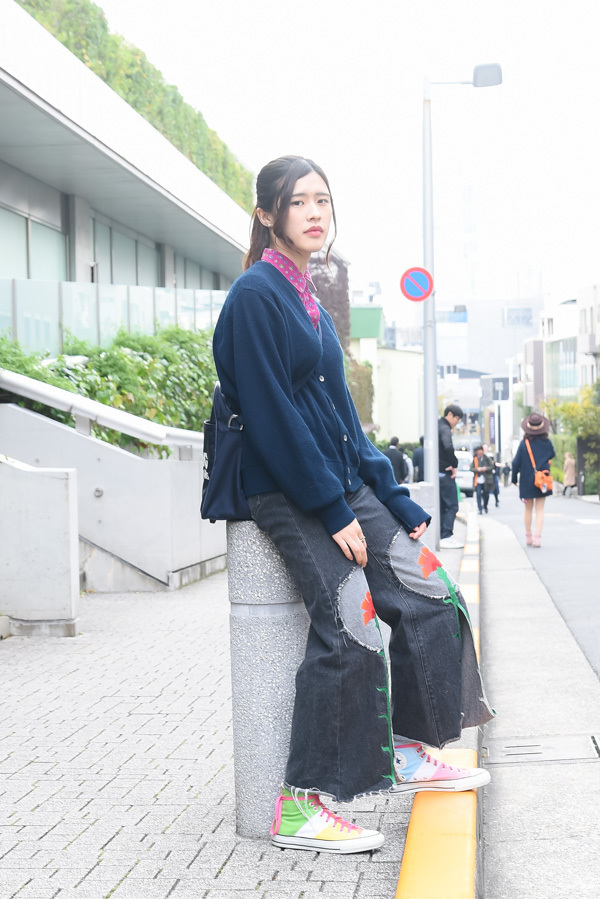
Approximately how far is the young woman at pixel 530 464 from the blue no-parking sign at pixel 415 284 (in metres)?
2.45

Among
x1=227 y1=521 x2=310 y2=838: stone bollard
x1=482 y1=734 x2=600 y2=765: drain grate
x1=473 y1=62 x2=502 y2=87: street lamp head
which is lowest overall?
x1=482 y1=734 x2=600 y2=765: drain grate

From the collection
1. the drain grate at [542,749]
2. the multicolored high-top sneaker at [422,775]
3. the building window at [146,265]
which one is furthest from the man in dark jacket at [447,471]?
the building window at [146,265]

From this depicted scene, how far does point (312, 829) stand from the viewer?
305 cm

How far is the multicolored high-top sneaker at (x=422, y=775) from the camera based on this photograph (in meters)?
3.42

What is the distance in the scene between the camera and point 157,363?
1390 centimetres

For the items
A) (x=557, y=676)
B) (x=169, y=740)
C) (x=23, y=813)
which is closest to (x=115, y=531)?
(x=557, y=676)

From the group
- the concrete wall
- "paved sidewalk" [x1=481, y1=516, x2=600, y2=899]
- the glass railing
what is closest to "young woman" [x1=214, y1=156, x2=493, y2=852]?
"paved sidewalk" [x1=481, y1=516, x2=600, y2=899]

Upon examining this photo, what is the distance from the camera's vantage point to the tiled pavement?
2.91 m

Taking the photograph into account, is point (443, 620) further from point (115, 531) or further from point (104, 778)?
point (115, 531)

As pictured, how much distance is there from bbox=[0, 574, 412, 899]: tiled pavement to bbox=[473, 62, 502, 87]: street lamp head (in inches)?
457

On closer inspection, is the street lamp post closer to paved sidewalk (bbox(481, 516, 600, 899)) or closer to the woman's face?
paved sidewalk (bbox(481, 516, 600, 899))

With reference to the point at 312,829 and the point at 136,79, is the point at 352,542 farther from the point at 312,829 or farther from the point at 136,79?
the point at 136,79

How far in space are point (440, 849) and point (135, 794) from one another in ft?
3.89

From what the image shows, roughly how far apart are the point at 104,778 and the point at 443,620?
1477 millimetres
